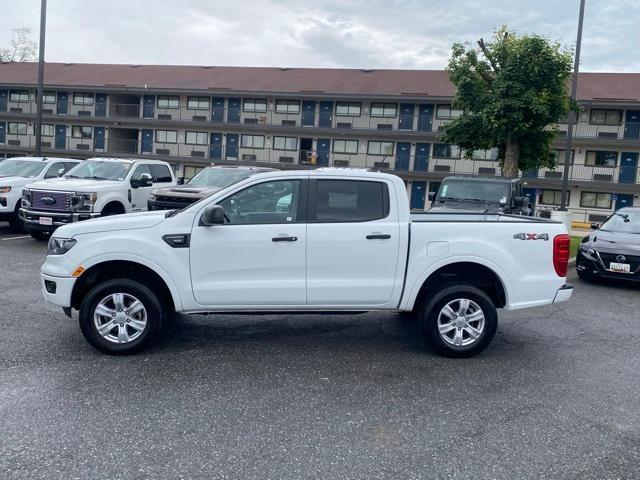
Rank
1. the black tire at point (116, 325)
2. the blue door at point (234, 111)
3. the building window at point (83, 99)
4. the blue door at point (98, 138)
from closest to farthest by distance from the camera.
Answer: the black tire at point (116, 325) < the blue door at point (234, 111) < the building window at point (83, 99) < the blue door at point (98, 138)

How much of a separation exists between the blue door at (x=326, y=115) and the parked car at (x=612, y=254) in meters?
28.6

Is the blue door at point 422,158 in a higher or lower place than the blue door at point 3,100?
lower

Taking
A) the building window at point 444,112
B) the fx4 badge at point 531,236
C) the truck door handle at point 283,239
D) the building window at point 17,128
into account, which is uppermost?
the building window at point 444,112

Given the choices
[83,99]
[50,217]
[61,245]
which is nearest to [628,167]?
[50,217]

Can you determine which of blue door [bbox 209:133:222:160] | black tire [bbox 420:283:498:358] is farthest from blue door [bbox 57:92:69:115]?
black tire [bbox 420:283:498:358]

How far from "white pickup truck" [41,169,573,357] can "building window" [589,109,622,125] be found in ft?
109

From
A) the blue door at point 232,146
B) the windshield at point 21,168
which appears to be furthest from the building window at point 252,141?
the windshield at point 21,168

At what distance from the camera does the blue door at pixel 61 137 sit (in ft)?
141

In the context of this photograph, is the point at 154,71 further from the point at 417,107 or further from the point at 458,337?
the point at 458,337

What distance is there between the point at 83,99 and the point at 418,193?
24979 mm

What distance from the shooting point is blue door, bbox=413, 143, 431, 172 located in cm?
3762

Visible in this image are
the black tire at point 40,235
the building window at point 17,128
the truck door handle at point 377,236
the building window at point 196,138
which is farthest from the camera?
the building window at point 17,128

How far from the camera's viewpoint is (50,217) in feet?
39.3

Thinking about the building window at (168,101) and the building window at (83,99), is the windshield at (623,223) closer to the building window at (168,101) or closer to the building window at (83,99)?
the building window at (168,101)
